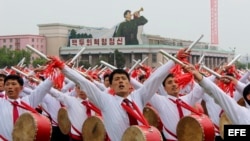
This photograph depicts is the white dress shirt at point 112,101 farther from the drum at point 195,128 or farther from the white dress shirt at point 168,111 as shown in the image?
the white dress shirt at point 168,111

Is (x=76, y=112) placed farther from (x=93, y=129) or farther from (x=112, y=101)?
(x=112, y=101)

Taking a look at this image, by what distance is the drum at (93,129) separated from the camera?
818 centimetres

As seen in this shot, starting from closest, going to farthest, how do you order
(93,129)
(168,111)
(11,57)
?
(168,111)
(93,129)
(11,57)

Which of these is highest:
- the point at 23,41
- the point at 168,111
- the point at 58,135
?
the point at 23,41

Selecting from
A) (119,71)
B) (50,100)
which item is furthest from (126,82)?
(50,100)

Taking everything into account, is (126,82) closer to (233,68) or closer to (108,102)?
(108,102)

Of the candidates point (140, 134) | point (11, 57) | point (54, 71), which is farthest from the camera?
point (11, 57)

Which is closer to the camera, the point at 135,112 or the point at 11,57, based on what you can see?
the point at 135,112

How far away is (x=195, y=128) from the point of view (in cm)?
725

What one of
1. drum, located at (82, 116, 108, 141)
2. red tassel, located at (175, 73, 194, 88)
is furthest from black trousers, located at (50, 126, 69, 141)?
red tassel, located at (175, 73, 194, 88)

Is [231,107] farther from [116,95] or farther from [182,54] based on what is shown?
[116,95]

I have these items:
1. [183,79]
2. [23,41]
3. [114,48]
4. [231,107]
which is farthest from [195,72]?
[23,41]

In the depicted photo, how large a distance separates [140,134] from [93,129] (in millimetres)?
2261

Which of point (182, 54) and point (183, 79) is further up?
point (182, 54)
